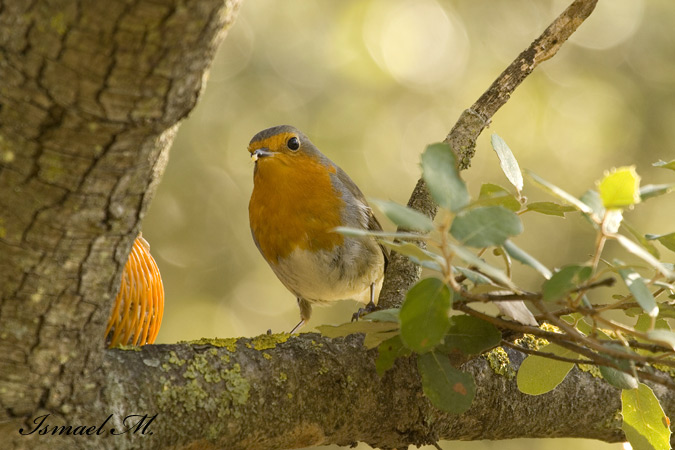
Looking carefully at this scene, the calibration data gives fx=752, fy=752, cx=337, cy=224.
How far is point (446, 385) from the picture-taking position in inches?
73.5

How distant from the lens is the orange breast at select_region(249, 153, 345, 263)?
362 cm

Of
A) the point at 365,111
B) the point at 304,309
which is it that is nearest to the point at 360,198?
the point at 304,309

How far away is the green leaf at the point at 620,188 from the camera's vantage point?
4.52 ft

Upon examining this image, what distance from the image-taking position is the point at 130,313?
2363mm

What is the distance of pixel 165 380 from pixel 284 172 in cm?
190

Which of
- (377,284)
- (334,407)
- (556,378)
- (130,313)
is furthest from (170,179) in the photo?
(556,378)

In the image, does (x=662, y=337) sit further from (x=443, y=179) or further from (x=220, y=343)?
(x=220, y=343)

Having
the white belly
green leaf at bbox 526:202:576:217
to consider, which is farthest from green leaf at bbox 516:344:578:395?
the white belly

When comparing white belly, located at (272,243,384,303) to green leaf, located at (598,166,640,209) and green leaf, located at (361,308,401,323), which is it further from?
green leaf, located at (598,166,640,209)

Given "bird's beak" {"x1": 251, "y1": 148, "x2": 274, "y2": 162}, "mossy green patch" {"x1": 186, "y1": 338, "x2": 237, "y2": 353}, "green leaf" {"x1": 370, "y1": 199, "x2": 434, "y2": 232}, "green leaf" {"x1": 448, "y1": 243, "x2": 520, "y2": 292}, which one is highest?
"bird's beak" {"x1": 251, "y1": 148, "x2": 274, "y2": 162}

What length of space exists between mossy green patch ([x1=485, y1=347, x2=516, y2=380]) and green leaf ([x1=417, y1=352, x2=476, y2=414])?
1.95ft

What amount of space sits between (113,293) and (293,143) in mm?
2342

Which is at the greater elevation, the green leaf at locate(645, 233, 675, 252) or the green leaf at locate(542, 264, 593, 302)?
the green leaf at locate(645, 233, 675, 252)

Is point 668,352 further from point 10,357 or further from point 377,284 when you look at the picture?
point 377,284
